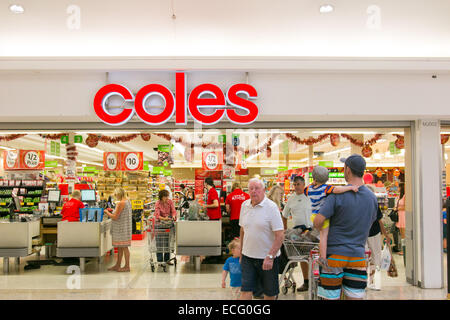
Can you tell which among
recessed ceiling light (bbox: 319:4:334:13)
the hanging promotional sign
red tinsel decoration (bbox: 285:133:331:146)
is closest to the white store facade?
the hanging promotional sign

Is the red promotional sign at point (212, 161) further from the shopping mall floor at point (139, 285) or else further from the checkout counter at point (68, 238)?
the checkout counter at point (68, 238)

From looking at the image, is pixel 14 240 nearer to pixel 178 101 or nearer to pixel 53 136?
pixel 53 136

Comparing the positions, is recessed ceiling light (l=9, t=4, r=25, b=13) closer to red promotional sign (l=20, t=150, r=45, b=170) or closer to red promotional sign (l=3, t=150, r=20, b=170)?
red promotional sign (l=20, t=150, r=45, b=170)

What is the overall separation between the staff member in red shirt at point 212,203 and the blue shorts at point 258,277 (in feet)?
11.2

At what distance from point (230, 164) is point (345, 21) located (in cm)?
349

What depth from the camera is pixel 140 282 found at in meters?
6.38

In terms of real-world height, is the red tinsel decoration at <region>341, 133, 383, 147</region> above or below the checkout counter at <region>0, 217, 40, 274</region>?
above

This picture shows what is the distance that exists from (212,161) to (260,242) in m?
3.97

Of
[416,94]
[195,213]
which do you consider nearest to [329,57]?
[416,94]

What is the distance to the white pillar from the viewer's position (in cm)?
595

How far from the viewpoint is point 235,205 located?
7.41 m

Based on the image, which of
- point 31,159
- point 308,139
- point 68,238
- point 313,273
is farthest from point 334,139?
point 31,159

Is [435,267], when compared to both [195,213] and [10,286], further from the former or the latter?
[10,286]
